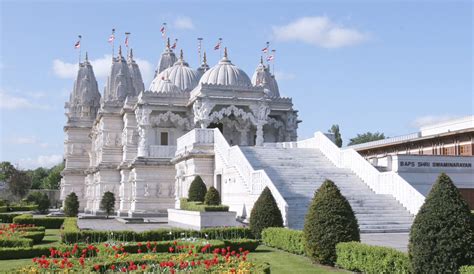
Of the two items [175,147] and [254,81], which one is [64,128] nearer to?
[254,81]

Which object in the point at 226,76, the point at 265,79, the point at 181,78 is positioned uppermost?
the point at 265,79

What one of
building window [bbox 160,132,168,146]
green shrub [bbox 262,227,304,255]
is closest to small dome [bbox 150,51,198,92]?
building window [bbox 160,132,168,146]

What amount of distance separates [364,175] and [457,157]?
5.33 m

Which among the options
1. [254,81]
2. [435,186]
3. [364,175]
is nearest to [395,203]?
[364,175]

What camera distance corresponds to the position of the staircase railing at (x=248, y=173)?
24945 millimetres

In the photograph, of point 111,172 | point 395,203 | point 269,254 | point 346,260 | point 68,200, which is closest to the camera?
point 346,260

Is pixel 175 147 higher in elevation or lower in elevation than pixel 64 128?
lower

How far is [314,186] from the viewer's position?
2842 centimetres

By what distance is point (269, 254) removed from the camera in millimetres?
17750

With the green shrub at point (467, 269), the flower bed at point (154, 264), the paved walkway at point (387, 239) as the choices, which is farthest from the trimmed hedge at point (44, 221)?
the green shrub at point (467, 269)

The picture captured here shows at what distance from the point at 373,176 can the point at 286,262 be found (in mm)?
14276

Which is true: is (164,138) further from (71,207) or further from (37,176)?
(37,176)

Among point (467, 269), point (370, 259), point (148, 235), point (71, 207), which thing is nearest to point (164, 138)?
point (71, 207)

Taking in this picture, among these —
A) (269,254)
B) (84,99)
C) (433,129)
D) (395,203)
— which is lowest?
(269,254)
